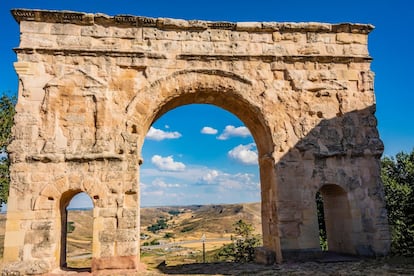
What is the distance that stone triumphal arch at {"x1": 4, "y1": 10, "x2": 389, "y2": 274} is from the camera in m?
7.59

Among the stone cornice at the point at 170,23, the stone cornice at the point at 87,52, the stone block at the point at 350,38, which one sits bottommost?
the stone cornice at the point at 87,52

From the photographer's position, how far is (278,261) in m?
8.07

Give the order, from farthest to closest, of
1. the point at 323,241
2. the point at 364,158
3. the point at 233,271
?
the point at 323,241 → the point at 364,158 → the point at 233,271

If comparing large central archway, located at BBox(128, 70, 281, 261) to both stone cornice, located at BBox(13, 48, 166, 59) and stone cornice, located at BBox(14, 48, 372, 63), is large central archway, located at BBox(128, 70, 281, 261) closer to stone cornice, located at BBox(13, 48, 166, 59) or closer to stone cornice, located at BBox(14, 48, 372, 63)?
stone cornice, located at BBox(14, 48, 372, 63)

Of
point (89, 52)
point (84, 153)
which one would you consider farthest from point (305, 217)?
point (89, 52)

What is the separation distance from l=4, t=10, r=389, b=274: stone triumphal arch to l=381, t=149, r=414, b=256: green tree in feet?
14.3

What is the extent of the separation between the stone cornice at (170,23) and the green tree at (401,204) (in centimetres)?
644

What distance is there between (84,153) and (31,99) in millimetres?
1777

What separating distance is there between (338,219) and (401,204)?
196 inches

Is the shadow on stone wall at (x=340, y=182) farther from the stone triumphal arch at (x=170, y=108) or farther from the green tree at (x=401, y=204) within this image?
the green tree at (x=401, y=204)

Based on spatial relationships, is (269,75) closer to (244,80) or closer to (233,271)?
(244,80)

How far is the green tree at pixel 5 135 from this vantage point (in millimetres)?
13469

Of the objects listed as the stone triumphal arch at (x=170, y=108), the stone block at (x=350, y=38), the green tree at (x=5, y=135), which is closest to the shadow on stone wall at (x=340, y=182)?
the stone triumphal arch at (x=170, y=108)

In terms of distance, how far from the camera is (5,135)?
13.8m
